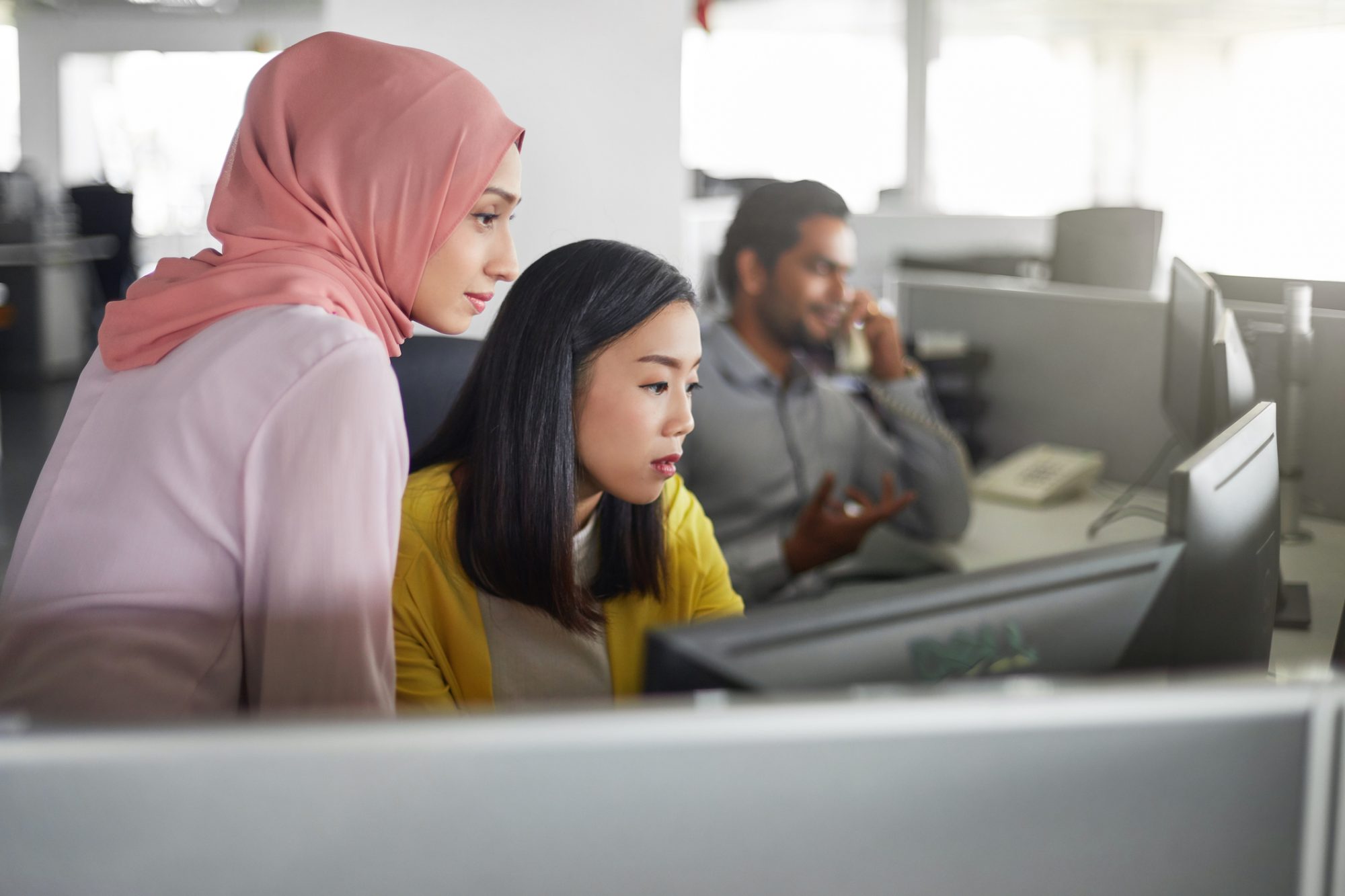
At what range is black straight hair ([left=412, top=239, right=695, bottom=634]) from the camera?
104 centimetres

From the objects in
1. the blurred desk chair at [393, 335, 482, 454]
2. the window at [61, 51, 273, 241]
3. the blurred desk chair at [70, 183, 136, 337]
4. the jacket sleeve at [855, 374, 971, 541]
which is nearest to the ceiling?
the blurred desk chair at [70, 183, 136, 337]

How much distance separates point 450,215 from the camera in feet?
3.30

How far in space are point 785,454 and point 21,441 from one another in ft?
13.6

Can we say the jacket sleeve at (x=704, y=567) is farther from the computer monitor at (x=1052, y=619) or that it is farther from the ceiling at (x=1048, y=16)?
the ceiling at (x=1048, y=16)

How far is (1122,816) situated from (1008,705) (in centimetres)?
7

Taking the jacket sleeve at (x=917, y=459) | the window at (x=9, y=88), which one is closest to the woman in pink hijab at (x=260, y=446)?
the jacket sleeve at (x=917, y=459)

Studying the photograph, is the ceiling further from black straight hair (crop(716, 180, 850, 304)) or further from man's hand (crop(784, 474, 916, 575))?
man's hand (crop(784, 474, 916, 575))

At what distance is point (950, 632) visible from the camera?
24.4 inches

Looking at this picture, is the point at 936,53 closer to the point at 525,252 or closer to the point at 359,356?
the point at 525,252

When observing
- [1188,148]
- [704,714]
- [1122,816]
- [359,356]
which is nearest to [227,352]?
[359,356]

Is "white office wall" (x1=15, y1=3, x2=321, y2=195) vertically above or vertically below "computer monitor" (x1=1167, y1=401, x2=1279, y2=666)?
above

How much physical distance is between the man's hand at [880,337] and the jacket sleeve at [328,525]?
4.41 feet

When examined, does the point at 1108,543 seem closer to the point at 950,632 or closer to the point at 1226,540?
the point at 1226,540

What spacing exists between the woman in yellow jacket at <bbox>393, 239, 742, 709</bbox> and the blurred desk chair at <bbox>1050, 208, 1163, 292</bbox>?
8.50 ft
